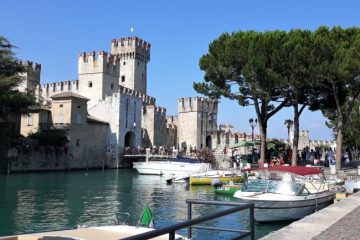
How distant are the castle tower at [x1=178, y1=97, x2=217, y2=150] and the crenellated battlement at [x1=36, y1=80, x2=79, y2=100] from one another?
14471mm

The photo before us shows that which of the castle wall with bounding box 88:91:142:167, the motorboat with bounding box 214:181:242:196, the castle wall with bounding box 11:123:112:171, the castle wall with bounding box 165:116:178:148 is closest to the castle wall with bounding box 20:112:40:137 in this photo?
the castle wall with bounding box 11:123:112:171

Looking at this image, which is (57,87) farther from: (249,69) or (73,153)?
(249,69)

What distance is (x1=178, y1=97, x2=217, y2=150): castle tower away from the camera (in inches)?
2469

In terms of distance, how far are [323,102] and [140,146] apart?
28201 millimetres

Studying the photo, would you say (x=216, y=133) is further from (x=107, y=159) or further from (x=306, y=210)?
(x=306, y=210)

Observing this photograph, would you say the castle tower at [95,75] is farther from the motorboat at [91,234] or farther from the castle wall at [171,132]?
the motorboat at [91,234]

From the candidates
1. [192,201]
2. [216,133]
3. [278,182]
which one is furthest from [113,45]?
[192,201]

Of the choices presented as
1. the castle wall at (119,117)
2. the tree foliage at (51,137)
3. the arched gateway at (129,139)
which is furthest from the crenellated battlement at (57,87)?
the tree foliage at (51,137)

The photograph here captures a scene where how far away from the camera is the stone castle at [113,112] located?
45500 millimetres

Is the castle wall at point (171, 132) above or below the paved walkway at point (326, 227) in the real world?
above

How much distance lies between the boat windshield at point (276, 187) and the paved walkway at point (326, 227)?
12.9 feet

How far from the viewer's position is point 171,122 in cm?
6600

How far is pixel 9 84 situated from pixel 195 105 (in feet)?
105

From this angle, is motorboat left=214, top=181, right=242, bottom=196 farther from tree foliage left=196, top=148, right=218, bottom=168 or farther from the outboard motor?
tree foliage left=196, top=148, right=218, bottom=168
